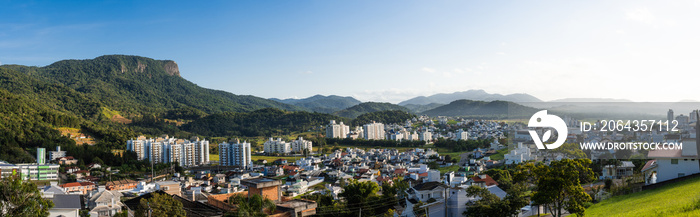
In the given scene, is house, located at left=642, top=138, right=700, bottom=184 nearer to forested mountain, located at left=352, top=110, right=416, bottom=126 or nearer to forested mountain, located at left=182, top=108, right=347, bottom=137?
forested mountain, located at left=182, top=108, right=347, bottom=137

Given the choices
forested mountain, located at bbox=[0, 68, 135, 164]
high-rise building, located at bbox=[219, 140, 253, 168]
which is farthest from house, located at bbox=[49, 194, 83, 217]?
high-rise building, located at bbox=[219, 140, 253, 168]

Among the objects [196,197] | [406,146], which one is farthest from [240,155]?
[196,197]

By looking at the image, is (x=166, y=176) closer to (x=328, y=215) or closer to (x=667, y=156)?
(x=328, y=215)

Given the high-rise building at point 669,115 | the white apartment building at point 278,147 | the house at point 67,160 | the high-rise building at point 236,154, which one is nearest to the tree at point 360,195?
the high-rise building at point 669,115

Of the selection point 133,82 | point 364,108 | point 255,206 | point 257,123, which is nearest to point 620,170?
point 255,206

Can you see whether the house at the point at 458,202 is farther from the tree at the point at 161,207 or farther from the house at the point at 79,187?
the house at the point at 79,187
